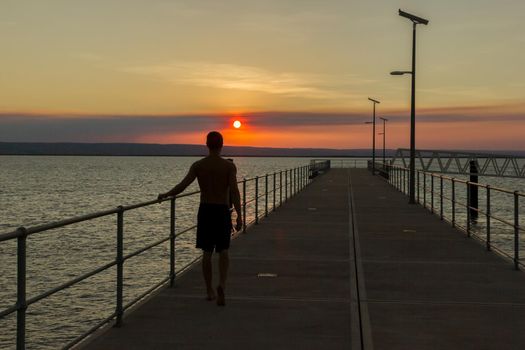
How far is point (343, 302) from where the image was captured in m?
7.87

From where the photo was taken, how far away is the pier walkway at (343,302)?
6297 millimetres

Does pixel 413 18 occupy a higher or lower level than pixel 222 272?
higher

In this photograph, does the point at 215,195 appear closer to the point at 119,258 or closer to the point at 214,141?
the point at 214,141

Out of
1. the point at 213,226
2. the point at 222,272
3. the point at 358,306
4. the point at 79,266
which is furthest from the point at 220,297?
the point at 79,266

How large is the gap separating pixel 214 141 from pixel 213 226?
91 centimetres

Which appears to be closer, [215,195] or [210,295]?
[215,195]

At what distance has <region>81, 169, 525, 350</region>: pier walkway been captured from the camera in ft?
20.7

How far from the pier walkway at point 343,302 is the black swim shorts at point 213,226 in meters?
0.70

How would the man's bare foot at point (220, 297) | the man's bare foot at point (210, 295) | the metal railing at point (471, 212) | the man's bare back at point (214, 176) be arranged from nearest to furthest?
1. the man's bare back at point (214, 176)
2. the man's bare foot at point (220, 297)
3. the man's bare foot at point (210, 295)
4. the metal railing at point (471, 212)

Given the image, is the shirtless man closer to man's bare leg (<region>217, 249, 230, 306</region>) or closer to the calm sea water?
man's bare leg (<region>217, 249, 230, 306</region>)

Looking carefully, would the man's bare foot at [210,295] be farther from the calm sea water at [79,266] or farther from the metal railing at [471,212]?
the calm sea water at [79,266]

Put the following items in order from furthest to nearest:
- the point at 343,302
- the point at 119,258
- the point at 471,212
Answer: the point at 471,212, the point at 343,302, the point at 119,258

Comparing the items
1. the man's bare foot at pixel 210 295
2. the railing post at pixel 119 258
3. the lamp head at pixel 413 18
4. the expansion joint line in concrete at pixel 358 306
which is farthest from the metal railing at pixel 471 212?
the railing post at pixel 119 258

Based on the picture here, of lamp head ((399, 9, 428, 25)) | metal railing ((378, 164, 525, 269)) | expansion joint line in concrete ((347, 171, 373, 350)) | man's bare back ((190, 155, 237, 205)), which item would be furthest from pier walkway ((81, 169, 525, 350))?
lamp head ((399, 9, 428, 25))
